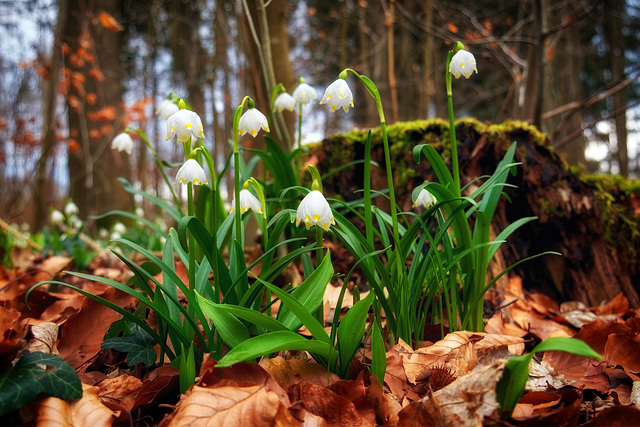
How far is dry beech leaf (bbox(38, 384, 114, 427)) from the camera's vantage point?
1.03 metres

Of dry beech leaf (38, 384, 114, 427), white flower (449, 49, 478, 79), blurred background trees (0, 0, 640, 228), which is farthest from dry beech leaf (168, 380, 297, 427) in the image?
blurred background trees (0, 0, 640, 228)

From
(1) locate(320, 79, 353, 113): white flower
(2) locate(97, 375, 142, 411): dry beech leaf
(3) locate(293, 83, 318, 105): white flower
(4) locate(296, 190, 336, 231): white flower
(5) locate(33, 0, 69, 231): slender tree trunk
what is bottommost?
(2) locate(97, 375, 142, 411): dry beech leaf

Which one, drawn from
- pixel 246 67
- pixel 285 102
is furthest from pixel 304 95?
pixel 246 67

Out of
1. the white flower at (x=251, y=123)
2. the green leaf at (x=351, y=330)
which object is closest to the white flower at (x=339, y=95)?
the white flower at (x=251, y=123)

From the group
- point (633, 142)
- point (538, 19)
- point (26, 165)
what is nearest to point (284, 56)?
point (538, 19)

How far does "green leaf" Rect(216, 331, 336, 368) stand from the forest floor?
86 millimetres

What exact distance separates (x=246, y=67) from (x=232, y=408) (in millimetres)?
6071

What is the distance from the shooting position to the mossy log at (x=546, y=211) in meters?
2.39

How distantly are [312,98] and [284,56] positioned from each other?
1505 millimetres

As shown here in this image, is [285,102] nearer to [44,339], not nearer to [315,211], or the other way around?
[315,211]

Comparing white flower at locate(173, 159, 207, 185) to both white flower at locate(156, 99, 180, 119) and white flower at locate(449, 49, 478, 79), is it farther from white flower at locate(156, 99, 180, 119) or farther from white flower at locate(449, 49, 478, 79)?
white flower at locate(449, 49, 478, 79)

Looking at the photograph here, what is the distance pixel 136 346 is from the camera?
1.41 meters

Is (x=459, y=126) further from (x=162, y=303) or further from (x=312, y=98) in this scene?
(x=162, y=303)

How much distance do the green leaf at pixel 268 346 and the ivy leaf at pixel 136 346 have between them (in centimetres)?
46
